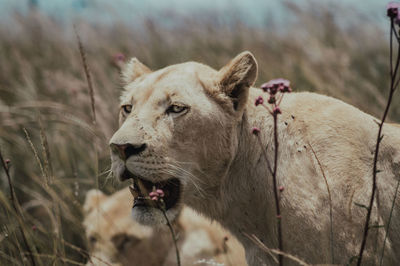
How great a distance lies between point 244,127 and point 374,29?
14.5 feet

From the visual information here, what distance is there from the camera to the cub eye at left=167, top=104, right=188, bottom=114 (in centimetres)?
291

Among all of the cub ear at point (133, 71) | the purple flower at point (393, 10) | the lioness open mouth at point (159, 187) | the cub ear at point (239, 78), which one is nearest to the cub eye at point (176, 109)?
the cub ear at point (239, 78)

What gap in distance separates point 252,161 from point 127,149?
0.77 meters

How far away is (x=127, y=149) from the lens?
267 centimetres

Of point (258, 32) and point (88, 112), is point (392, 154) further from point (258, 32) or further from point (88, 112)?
point (258, 32)

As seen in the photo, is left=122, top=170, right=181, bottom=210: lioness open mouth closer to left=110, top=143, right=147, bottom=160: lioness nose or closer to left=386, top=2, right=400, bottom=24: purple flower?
left=110, top=143, right=147, bottom=160: lioness nose

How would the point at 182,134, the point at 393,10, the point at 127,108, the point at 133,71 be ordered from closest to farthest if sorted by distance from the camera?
the point at 393,10, the point at 182,134, the point at 127,108, the point at 133,71

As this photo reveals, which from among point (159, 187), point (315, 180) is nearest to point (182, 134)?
point (159, 187)

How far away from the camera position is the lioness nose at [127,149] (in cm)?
262

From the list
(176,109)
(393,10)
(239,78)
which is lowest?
(176,109)

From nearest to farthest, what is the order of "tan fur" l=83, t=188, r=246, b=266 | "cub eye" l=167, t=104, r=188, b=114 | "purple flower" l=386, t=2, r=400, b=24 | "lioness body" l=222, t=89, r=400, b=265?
"purple flower" l=386, t=2, r=400, b=24, "lioness body" l=222, t=89, r=400, b=265, "cub eye" l=167, t=104, r=188, b=114, "tan fur" l=83, t=188, r=246, b=266

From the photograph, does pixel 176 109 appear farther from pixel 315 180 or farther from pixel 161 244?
pixel 161 244

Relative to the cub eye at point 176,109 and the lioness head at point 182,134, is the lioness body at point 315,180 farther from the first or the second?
the cub eye at point 176,109

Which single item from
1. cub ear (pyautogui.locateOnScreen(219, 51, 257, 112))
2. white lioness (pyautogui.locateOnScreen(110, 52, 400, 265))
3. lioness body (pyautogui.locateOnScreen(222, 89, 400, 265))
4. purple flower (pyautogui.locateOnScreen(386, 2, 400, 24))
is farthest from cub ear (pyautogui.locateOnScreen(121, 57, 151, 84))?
purple flower (pyautogui.locateOnScreen(386, 2, 400, 24))
